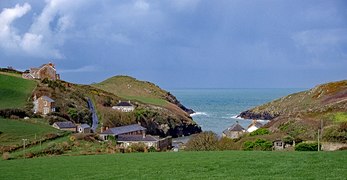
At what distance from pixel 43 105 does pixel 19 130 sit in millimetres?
23560

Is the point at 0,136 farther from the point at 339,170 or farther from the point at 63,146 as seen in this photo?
the point at 339,170

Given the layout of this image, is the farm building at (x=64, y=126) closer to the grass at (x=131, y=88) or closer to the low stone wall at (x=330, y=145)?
the low stone wall at (x=330, y=145)

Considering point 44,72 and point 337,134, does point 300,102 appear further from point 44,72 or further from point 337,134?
point 44,72

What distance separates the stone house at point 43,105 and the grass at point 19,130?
39.3 ft

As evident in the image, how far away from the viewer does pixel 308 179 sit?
17.3 meters

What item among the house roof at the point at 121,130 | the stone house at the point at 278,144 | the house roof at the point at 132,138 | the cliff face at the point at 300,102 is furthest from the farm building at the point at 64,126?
the cliff face at the point at 300,102

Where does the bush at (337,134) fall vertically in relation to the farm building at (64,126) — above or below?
below

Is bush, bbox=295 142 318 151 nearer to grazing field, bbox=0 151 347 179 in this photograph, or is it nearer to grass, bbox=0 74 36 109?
grazing field, bbox=0 151 347 179

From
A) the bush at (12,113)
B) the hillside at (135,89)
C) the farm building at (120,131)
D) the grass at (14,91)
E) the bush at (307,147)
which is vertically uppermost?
the hillside at (135,89)

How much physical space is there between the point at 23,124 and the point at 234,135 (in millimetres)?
34949

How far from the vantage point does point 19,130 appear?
53656 mm

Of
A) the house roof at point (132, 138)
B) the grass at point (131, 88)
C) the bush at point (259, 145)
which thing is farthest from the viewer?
the grass at point (131, 88)

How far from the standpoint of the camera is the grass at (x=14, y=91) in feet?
250

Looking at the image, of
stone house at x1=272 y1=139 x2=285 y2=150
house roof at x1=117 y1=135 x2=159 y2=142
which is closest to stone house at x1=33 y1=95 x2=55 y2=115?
house roof at x1=117 y1=135 x2=159 y2=142
